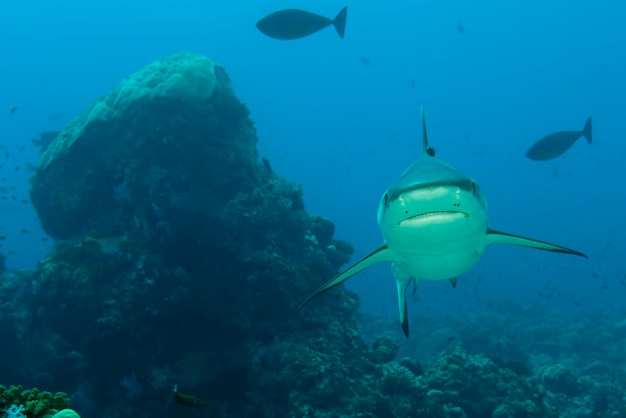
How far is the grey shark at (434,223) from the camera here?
2600 millimetres

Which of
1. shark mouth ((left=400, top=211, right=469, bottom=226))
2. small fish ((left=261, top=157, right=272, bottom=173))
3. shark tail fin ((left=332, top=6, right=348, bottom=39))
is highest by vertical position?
shark tail fin ((left=332, top=6, right=348, bottom=39))

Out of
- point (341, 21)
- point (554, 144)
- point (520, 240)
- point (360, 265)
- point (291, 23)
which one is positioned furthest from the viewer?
point (554, 144)

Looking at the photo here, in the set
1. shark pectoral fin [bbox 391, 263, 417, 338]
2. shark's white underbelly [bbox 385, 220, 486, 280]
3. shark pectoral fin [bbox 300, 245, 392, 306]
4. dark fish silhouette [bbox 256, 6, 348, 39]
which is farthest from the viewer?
dark fish silhouette [bbox 256, 6, 348, 39]

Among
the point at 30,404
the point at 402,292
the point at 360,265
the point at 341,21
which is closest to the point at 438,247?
the point at 360,265

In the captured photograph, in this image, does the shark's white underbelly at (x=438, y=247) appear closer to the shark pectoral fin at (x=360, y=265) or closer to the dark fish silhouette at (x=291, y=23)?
the shark pectoral fin at (x=360, y=265)

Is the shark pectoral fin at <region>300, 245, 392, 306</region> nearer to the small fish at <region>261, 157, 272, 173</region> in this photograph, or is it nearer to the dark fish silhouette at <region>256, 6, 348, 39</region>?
the dark fish silhouette at <region>256, 6, 348, 39</region>

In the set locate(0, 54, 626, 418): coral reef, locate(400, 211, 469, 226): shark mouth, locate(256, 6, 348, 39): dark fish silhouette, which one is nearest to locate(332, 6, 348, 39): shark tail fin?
locate(256, 6, 348, 39): dark fish silhouette

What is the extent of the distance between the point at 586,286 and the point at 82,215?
81.1 m

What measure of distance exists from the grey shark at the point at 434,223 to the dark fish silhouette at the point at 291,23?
23.8ft

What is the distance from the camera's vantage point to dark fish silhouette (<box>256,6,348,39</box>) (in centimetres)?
922

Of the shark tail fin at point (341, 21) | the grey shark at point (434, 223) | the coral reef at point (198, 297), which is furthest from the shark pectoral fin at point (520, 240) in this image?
the shark tail fin at point (341, 21)

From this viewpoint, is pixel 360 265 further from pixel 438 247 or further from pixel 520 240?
pixel 520 240

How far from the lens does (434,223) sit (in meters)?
2.79

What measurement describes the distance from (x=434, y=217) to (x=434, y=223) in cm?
6
